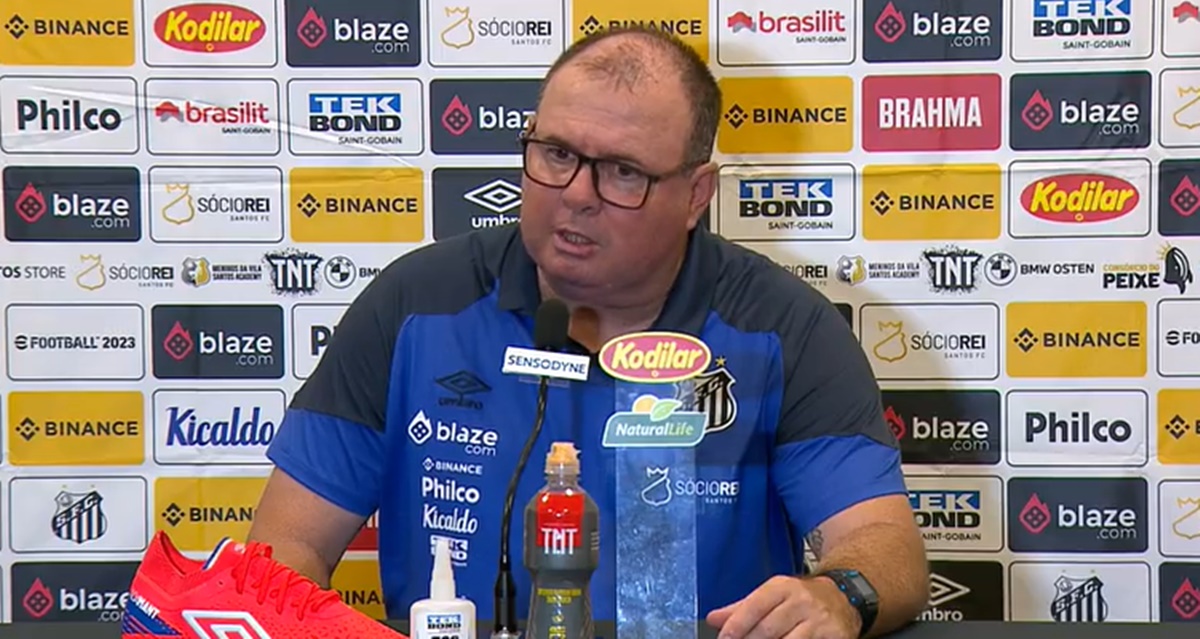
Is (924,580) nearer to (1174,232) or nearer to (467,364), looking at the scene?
(467,364)

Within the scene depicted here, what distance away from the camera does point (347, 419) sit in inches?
62.9

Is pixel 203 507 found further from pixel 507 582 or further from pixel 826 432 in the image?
pixel 507 582

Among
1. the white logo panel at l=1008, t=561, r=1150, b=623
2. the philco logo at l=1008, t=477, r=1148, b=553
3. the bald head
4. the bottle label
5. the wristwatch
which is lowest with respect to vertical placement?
the white logo panel at l=1008, t=561, r=1150, b=623

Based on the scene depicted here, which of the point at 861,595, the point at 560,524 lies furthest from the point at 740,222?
the point at 560,524

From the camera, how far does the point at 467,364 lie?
1.61m

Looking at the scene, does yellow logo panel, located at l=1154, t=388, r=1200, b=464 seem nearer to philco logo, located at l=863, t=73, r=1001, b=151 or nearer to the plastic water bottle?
philco logo, located at l=863, t=73, r=1001, b=151

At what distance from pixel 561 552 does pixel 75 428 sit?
4.67 feet

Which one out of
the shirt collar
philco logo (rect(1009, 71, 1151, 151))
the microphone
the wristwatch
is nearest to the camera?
the microphone

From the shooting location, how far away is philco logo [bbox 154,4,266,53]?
2139 mm

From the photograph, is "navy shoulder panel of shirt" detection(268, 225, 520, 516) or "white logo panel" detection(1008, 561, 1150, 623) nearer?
"navy shoulder panel of shirt" detection(268, 225, 520, 516)

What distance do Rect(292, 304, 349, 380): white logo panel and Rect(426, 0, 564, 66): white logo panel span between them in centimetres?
45

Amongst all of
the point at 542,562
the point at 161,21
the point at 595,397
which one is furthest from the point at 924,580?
the point at 161,21

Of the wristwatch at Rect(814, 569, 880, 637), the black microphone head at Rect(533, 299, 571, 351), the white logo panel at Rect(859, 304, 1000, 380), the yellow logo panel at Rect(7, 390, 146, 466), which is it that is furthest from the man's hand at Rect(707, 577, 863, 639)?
the yellow logo panel at Rect(7, 390, 146, 466)

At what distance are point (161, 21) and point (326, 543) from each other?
1.03 metres
